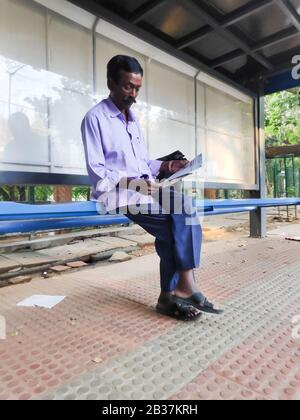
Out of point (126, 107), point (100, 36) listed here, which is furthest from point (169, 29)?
point (126, 107)

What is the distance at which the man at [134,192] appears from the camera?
1.80m

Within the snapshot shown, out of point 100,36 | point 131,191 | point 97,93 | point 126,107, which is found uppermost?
point 100,36

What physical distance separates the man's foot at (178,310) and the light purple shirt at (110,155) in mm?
600

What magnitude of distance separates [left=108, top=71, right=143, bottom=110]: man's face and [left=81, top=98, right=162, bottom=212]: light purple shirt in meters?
0.05

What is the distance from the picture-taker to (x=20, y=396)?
3.95ft

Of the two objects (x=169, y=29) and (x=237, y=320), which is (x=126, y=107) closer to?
(x=237, y=320)

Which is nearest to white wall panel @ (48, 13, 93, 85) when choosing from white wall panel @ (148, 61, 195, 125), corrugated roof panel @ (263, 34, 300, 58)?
white wall panel @ (148, 61, 195, 125)

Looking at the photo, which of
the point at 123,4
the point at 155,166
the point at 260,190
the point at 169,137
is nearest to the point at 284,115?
the point at 260,190

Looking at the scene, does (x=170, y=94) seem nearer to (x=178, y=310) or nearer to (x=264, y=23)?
(x=264, y=23)

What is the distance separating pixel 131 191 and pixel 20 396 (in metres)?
1.07

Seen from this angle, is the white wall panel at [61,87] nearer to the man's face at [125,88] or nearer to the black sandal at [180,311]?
the man's face at [125,88]

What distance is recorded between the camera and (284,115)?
35.0ft

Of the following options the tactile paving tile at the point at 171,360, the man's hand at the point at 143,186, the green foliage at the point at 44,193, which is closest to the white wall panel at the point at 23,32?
the man's hand at the point at 143,186
